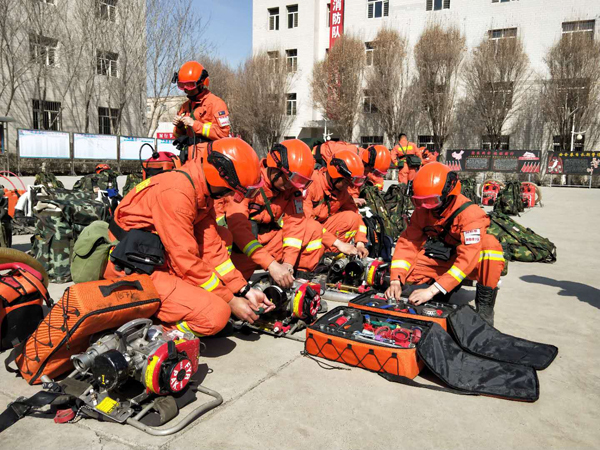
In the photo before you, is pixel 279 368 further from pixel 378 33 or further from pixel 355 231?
pixel 378 33

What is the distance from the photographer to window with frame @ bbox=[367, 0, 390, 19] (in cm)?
3081

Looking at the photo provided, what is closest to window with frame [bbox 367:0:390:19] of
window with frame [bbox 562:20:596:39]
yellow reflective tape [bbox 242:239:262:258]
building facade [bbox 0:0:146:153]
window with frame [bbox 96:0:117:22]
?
window with frame [bbox 562:20:596:39]

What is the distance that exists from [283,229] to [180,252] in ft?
6.09

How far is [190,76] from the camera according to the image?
5.77 meters

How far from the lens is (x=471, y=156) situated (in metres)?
19.9

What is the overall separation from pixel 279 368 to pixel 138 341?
1.03 meters

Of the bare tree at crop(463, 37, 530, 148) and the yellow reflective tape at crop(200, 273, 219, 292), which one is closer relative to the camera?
the yellow reflective tape at crop(200, 273, 219, 292)

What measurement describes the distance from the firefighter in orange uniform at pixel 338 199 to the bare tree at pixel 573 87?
2459 centimetres

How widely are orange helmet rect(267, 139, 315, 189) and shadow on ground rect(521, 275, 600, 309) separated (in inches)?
129

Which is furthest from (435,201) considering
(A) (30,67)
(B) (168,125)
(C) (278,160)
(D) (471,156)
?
(B) (168,125)

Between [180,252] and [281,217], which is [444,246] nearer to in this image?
[281,217]

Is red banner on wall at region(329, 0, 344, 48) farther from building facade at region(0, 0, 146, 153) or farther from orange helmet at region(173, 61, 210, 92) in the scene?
orange helmet at region(173, 61, 210, 92)

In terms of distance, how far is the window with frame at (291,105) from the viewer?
34.3 metres

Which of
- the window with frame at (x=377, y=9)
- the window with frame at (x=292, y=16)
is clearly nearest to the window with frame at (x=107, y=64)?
the window with frame at (x=292, y=16)
